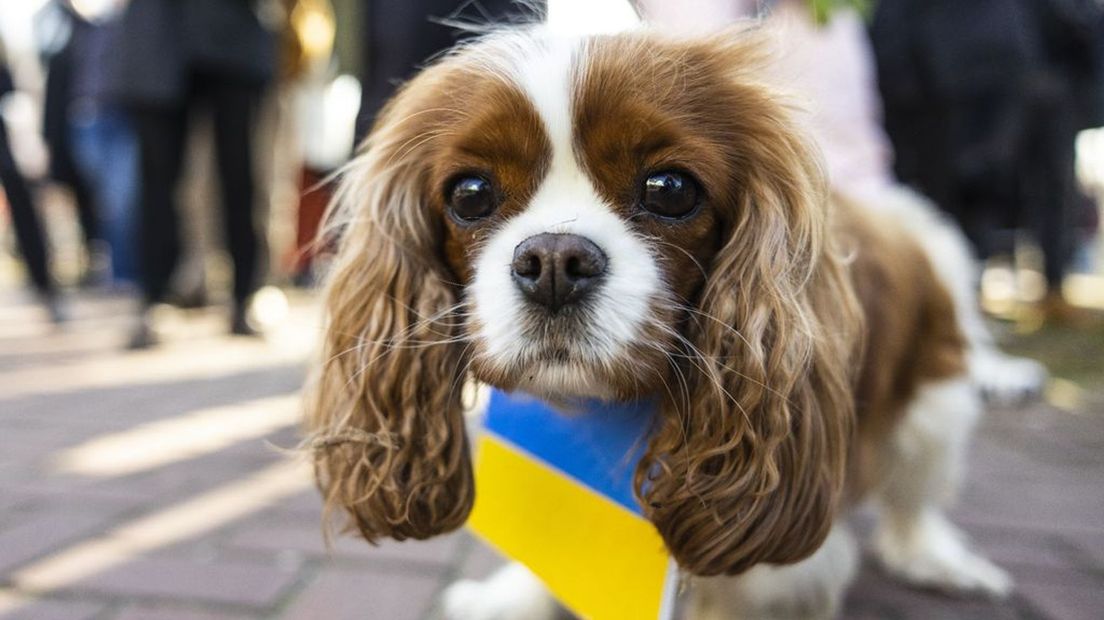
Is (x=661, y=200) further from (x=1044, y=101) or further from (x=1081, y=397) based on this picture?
(x=1044, y=101)

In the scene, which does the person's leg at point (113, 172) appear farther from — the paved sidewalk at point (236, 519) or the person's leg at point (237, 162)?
the paved sidewalk at point (236, 519)

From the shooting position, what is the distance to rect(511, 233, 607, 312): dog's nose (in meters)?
1.18

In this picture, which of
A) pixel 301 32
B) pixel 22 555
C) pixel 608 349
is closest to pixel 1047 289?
pixel 301 32

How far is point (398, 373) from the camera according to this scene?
1541 millimetres

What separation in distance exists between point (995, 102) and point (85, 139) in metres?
7.00

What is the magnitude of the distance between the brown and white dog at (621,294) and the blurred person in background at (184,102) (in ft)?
9.60

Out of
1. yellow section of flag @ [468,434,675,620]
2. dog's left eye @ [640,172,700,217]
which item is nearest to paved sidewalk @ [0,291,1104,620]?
yellow section of flag @ [468,434,675,620]

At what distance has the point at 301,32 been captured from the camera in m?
4.86

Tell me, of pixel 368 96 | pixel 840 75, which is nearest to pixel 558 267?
pixel 368 96

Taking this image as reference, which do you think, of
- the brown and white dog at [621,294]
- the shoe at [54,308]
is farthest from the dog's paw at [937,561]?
the shoe at [54,308]

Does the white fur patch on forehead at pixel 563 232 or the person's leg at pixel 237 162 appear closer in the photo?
the white fur patch on forehead at pixel 563 232

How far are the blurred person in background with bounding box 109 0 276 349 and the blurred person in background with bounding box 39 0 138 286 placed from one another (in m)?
1.42

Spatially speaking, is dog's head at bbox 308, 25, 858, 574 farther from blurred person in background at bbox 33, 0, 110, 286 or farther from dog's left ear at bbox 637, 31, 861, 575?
blurred person in background at bbox 33, 0, 110, 286

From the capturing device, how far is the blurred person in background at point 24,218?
4.93 metres
